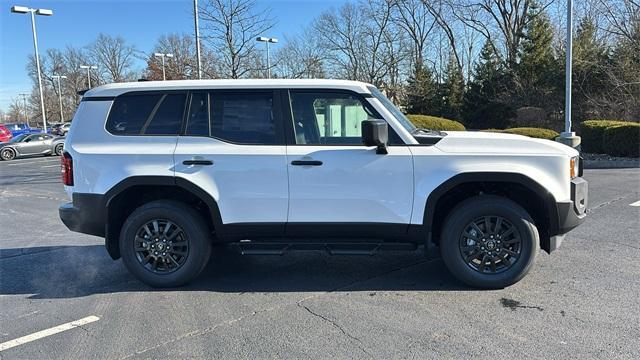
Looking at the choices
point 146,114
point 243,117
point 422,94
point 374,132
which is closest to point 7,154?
point 422,94

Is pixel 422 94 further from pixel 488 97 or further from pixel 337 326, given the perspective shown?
pixel 337 326

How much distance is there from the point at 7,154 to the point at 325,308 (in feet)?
87.5

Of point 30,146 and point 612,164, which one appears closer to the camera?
point 612,164

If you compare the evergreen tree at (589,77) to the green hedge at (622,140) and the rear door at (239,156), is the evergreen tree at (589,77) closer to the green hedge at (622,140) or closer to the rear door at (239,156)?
the green hedge at (622,140)

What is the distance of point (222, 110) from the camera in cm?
487

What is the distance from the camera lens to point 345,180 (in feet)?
15.2

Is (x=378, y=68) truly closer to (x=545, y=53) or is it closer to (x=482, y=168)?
(x=545, y=53)

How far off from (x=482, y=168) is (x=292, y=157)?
1.66 metres

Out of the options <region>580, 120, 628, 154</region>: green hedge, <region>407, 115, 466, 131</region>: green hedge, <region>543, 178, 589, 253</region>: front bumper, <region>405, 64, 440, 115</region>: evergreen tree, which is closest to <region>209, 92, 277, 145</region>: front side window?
<region>543, 178, 589, 253</region>: front bumper

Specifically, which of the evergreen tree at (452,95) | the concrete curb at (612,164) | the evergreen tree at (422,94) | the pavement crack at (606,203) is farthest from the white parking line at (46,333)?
the evergreen tree at (422,94)

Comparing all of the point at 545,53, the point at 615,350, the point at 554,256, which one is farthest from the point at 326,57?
the point at 615,350

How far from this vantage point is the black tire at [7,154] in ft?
84.4

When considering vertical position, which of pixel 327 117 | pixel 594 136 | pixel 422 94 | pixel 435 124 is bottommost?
pixel 594 136

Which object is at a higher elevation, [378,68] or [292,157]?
[378,68]
